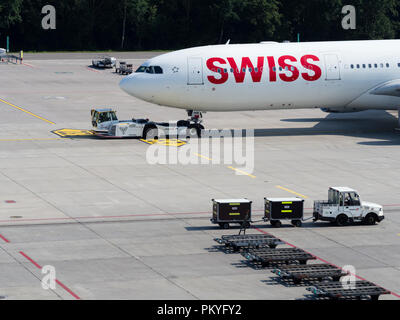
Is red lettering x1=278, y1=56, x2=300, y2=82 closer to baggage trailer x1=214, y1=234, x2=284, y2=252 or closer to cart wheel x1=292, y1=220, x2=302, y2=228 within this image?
cart wheel x1=292, y1=220, x2=302, y2=228

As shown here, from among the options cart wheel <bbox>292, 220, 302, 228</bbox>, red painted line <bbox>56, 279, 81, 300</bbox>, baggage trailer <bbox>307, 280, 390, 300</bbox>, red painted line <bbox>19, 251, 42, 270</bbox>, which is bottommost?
red painted line <bbox>56, 279, 81, 300</bbox>

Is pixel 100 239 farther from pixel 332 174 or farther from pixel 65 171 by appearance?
pixel 332 174

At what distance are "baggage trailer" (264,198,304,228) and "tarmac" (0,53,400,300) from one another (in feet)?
1.49

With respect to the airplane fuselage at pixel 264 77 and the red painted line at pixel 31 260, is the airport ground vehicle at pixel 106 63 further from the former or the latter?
the red painted line at pixel 31 260

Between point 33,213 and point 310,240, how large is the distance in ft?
44.7

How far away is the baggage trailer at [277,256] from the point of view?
37.1m

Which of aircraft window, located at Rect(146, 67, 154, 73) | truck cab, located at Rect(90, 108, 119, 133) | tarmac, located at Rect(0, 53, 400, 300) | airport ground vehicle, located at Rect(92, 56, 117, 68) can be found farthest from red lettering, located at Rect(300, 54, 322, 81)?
airport ground vehicle, located at Rect(92, 56, 117, 68)

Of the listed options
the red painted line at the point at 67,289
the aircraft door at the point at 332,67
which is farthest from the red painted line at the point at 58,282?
the aircraft door at the point at 332,67

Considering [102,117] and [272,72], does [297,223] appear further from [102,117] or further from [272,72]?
[102,117]

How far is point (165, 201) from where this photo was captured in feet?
159

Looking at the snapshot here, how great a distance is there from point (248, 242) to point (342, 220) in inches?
262

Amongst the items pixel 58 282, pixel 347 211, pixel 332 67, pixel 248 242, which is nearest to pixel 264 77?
pixel 332 67

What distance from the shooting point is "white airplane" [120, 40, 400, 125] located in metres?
66.9

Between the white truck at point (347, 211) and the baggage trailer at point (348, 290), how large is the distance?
1072cm
